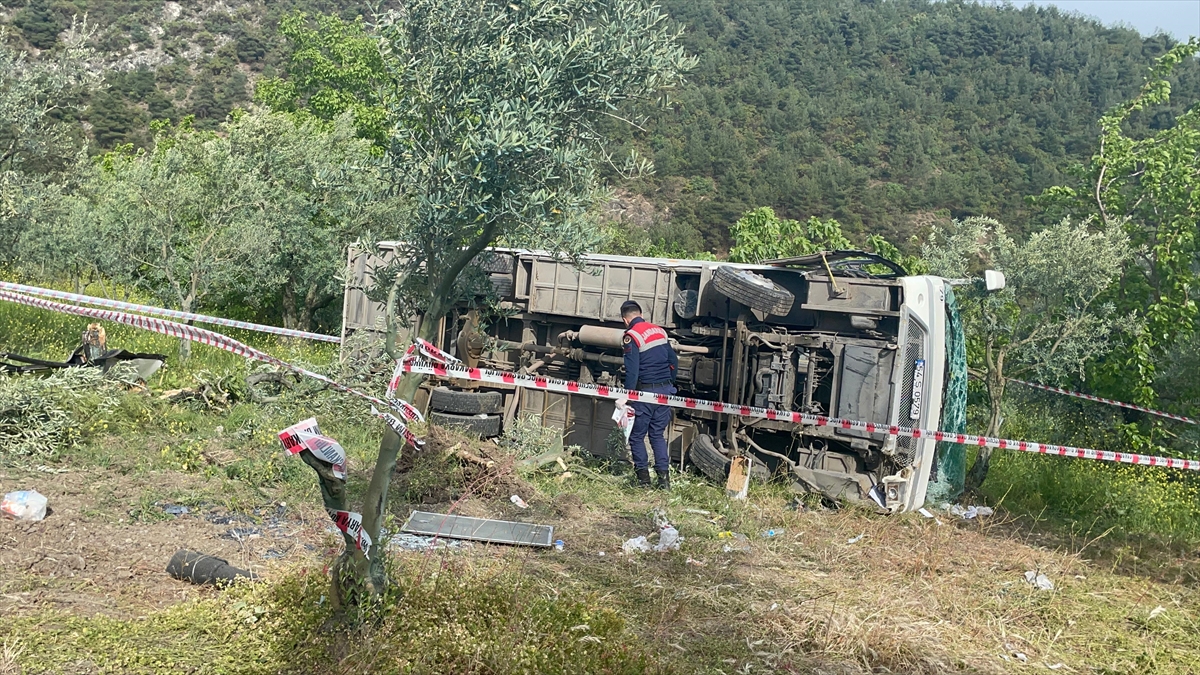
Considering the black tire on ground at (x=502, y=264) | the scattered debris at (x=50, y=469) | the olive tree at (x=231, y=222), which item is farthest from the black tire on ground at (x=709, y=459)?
the olive tree at (x=231, y=222)

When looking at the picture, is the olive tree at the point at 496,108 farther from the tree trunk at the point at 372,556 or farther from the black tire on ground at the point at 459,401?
the black tire on ground at the point at 459,401

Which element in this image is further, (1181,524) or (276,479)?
(1181,524)

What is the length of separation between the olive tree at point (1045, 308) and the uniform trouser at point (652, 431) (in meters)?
3.86

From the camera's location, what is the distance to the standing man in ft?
29.1

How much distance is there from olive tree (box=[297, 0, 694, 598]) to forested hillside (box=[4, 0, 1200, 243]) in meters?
31.1

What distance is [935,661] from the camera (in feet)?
16.9

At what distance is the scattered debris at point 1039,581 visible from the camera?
6802 millimetres

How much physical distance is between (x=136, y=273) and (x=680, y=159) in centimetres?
3116

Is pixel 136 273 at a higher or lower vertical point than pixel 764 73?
lower

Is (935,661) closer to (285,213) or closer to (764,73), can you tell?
(285,213)

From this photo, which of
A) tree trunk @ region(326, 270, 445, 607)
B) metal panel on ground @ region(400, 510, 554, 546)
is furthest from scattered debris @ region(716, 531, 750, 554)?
tree trunk @ region(326, 270, 445, 607)

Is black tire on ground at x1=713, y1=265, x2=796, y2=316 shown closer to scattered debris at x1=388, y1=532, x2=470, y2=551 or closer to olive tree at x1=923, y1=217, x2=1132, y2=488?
olive tree at x1=923, y1=217, x2=1132, y2=488

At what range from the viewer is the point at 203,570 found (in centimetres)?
546

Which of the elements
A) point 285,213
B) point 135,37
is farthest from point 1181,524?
point 135,37
